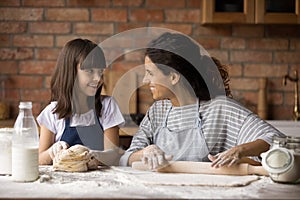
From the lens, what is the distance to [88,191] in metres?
1.44

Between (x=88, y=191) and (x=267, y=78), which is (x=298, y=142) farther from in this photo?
(x=267, y=78)

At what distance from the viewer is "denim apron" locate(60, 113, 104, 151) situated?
2.13 metres

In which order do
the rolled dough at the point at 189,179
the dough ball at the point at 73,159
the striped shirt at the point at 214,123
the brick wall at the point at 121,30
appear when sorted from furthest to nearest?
1. the brick wall at the point at 121,30
2. the striped shirt at the point at 214,123
3. the dough ball at the point at 73,159
4. the rolled dough at the point at 189,179

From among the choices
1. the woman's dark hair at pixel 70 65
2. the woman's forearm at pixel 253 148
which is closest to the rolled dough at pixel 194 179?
the woman's forearm at pixel 253 148

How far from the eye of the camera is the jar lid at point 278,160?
5.10 ft

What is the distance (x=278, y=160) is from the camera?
5.16ft

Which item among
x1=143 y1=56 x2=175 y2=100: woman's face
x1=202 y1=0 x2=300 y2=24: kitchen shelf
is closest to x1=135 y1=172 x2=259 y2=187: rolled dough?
x1=143 y1=56 x2=175 y2=100: woman's face

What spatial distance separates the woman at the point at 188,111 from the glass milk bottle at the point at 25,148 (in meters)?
0.45

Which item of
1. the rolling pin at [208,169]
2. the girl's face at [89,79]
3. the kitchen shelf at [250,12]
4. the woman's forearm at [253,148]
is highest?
the kitchen shelf at [250,12]

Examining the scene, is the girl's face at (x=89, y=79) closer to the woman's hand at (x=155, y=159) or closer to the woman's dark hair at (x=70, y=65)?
the woman's dark hair at (x=70, y=65)

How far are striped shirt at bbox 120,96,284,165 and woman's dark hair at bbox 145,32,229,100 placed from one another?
53 mm

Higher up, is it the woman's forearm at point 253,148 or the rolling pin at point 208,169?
the woman's forearm at point 253,148

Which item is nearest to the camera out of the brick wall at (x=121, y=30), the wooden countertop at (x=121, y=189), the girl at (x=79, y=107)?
the wooden countertop at (x=121, y=189)

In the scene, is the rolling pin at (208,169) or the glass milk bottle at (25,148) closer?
the glass milk bottle at (25,148)
